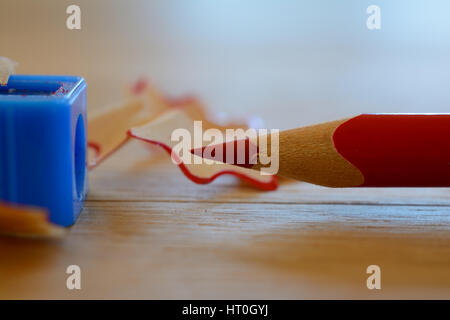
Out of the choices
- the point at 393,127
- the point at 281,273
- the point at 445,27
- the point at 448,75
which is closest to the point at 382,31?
the point at 445,27

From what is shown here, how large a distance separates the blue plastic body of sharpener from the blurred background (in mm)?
498

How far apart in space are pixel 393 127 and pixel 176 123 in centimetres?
28

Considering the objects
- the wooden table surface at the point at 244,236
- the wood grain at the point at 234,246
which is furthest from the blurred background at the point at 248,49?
the wood grain at the point at 234,246

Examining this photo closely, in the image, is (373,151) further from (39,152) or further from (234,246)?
(39,152)

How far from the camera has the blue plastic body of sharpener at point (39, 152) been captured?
0.45 metres

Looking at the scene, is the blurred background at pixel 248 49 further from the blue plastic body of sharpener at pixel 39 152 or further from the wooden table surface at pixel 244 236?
the blue plastic body of sharpener at pixel 39 152

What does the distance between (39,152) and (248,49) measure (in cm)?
90

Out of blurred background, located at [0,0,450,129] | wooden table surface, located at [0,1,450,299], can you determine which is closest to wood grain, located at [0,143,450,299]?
wooden table surface, located at [0,1,450,299]

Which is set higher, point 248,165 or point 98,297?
point 248,165

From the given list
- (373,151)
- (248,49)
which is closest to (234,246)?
(373,151)

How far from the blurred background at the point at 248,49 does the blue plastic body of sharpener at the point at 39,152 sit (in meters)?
0.50

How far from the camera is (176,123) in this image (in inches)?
27.4
